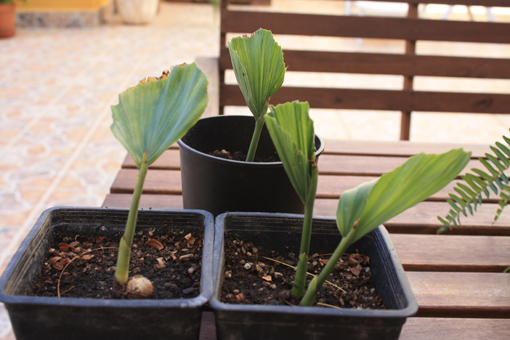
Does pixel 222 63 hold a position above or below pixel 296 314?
above

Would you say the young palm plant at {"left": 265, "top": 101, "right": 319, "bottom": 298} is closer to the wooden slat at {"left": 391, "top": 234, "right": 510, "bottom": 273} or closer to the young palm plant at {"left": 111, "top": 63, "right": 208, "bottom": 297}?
the young palm plant at {"left": 111, "top": 63, "right": 208, "bottom": 297}

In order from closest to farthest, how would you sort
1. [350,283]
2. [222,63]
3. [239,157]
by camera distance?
[350,283] → [239,157] → [222,63]

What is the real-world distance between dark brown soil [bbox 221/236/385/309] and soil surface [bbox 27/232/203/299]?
0.04m

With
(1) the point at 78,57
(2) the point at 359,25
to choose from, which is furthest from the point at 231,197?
(1) the point at 78,57

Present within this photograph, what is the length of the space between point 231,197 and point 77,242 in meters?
0.19

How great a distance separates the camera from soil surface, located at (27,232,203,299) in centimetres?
53

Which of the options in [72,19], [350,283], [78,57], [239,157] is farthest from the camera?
[72,19]

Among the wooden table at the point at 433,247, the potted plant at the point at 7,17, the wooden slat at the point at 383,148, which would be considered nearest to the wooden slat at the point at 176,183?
the wooden table at the point at 433,247

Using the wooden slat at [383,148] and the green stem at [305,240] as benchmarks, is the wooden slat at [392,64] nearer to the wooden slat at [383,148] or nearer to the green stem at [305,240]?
the wooden slat at [383,148]

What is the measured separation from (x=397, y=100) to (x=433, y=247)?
925 mm

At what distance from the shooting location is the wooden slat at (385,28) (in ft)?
5.27

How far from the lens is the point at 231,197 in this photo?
25.6 inches

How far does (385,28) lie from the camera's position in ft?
5.38

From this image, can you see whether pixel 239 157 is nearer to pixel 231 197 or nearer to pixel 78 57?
pixel 231 197
